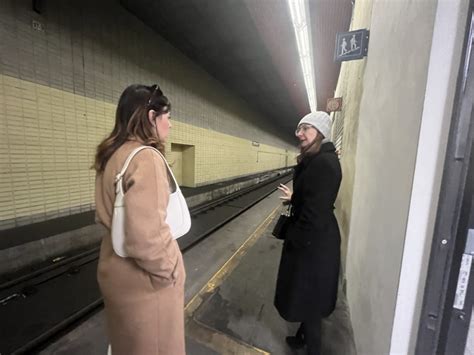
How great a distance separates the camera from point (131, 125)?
1.02 m

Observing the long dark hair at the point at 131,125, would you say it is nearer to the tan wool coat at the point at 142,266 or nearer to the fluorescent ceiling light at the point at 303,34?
the tan wool coat at the point at 142,266

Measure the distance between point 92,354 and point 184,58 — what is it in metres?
7.67

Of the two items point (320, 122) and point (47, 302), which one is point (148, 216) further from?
point (47, 302)

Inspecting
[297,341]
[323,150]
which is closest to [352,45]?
[323,150]

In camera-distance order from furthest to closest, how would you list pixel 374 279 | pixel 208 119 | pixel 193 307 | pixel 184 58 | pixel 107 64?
pixel 208 119
pixel 184 58
pixel 107 64
pixel 193 307
pixel 374 279

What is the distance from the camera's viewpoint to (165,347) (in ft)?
3.58

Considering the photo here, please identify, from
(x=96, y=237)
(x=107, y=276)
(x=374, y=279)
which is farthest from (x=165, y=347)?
(x=96, y=237)

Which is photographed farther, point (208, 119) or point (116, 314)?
point (208, 119)

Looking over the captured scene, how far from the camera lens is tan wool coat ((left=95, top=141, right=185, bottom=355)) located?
889 millimetres

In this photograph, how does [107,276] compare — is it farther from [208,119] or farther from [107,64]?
[208,119]

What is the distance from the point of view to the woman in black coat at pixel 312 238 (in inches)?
53.1

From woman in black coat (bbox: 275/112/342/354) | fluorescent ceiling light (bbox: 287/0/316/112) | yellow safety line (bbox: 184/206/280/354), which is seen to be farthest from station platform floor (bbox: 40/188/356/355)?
fluorescent ceiling light (bbox: 287/0/316/112)

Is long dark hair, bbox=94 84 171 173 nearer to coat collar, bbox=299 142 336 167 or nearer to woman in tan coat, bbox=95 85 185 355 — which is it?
woman in tan coat, bbox=95 85 185 355

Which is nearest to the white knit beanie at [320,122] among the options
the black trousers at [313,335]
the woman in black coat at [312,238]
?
the woman in black coat at [312,238]
